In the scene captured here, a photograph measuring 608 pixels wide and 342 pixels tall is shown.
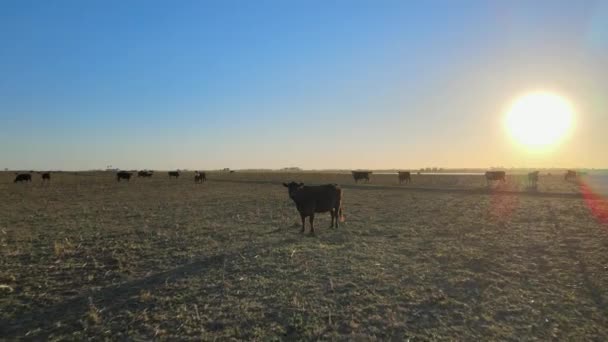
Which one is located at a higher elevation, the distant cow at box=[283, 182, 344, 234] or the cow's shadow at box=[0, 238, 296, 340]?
the distant cow at box=[283, 182, 344, 234]

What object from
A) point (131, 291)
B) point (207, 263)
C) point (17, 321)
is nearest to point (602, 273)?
point (207, 263)

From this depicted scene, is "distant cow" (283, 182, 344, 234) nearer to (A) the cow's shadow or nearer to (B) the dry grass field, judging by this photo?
(B) the dry grass field

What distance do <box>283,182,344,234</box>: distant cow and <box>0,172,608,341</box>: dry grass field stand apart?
3.10 feet

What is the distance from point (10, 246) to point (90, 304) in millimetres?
7871

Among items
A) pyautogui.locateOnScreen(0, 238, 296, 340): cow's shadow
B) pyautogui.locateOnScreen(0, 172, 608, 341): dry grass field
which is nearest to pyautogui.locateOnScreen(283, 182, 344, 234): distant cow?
pyautogui.locateOnScreen(0, 172, 608, 341): dry grass field

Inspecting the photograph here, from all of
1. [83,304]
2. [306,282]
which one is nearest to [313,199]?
[306,282]

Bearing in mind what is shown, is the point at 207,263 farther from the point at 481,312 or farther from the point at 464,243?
the point at 464,243

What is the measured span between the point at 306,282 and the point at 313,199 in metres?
6.97

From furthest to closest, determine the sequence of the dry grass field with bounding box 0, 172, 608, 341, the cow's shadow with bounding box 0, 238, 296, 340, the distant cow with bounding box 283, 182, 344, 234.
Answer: the distant cow with bounding box 283, 182, 344, 234, the cow's shadow with bounding box 0, 238, 296, 340, the dry grass field with bounding box 0, 172, 608, 341

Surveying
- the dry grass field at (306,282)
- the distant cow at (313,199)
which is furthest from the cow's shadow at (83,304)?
the distant cow at (313,199)

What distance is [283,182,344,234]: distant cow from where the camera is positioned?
15555 mm

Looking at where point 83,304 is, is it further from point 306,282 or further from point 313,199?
point 313,199

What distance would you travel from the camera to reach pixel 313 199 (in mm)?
15758

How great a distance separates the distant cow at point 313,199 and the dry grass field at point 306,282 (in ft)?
3.10
